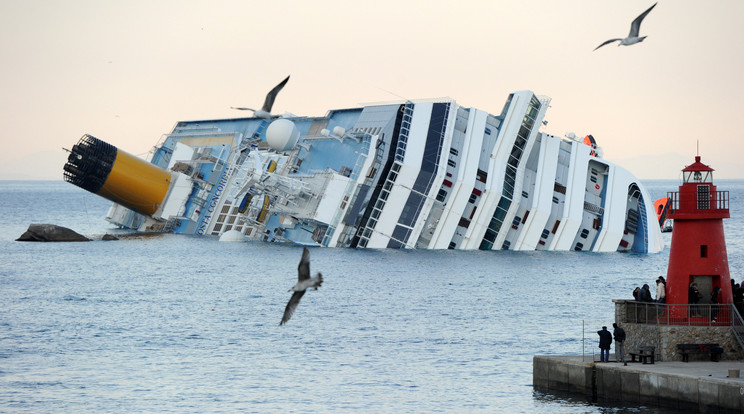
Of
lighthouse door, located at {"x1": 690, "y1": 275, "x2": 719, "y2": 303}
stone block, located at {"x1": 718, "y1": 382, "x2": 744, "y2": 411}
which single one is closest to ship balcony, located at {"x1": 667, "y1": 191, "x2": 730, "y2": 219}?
lighthouse door, located at {"x1": 690, "y1": 275, "x2": 719, "y2": 303}

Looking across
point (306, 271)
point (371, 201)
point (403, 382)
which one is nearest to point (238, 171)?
point (371, 201)

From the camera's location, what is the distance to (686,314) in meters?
33.9

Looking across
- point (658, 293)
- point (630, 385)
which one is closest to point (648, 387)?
point (630, 385)

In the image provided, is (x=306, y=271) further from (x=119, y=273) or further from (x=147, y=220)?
(x=147, y=220)

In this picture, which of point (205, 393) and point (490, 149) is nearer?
point (205, 393)

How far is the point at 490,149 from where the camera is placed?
3174 inches

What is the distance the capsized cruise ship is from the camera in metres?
78.1

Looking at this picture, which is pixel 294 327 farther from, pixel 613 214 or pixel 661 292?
pixel 613 214

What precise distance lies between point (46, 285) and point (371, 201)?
75.9 ft

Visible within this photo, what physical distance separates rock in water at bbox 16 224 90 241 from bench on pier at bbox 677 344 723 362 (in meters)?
77.6

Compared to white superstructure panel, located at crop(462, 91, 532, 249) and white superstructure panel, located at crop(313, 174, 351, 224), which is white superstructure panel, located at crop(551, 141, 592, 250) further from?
white superstructure panel, located at crop(313, 174, 351, 224)

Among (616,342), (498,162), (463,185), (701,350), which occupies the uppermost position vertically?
(498,162)

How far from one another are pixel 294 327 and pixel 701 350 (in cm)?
2345

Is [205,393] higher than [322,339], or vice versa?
[322,339]
